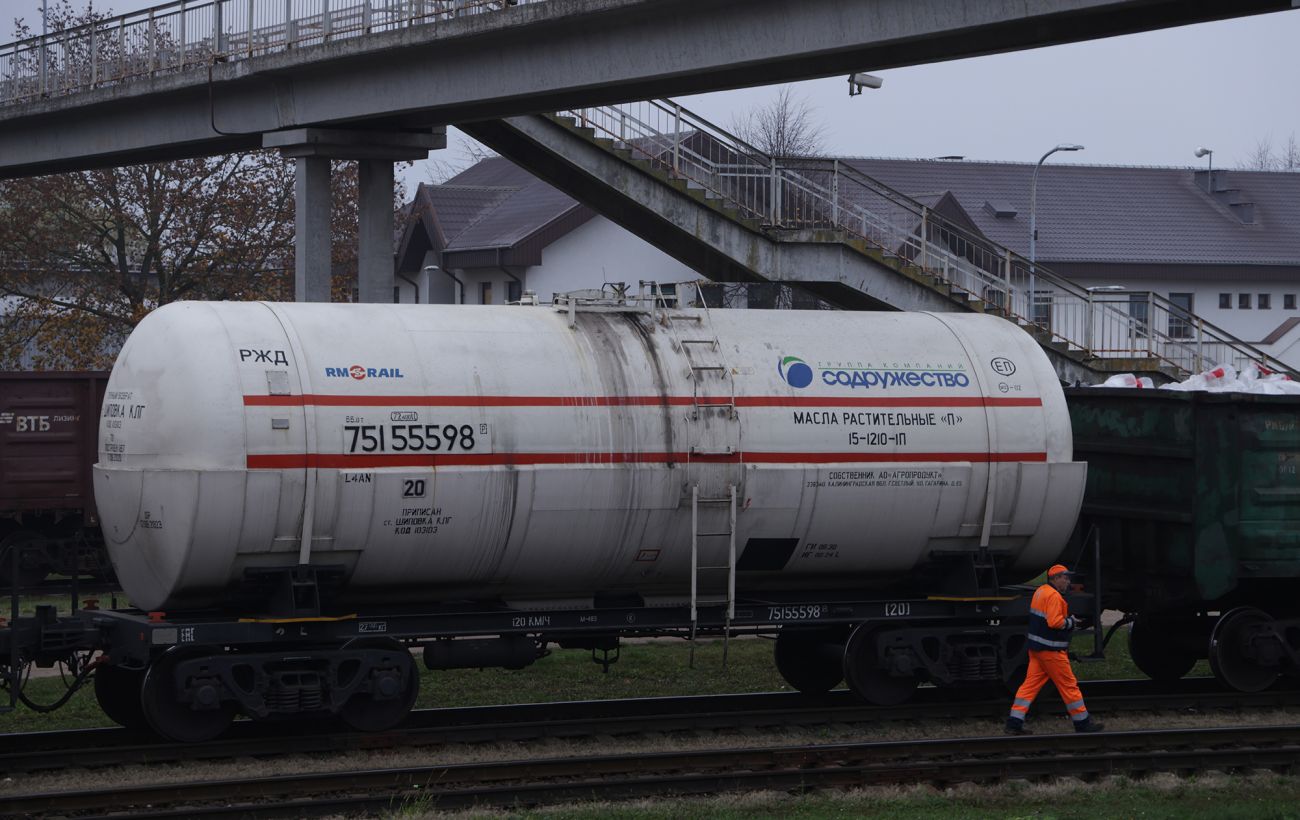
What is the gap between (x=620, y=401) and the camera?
13.3 meters

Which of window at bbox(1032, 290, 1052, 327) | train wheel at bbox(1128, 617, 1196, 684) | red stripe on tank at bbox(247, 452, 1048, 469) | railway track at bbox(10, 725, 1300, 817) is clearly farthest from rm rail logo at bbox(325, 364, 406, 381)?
window at bbox(1032, 290, 1052, 327)

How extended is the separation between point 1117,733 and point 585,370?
5.33m

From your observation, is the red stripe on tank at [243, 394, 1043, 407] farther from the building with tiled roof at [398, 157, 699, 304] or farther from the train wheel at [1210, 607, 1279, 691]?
the building with tiled roof at [398, 157, 699, 304]

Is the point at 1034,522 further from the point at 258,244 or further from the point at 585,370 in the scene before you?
the point at 258,244

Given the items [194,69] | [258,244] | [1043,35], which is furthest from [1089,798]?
[258,244]

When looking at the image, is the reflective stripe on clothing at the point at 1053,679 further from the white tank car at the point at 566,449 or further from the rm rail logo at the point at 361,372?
the rm rail logo at the point at 361,372

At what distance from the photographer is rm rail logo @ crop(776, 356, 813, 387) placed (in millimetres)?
13812

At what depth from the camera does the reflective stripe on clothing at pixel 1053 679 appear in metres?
13.4

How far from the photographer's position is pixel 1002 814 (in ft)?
36.5

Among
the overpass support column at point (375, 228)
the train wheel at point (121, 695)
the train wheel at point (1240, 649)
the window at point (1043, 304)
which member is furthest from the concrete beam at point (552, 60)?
the train wheel at point (121, 695)

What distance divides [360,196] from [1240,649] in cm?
1791

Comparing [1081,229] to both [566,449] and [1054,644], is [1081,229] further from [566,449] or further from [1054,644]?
[566,449]

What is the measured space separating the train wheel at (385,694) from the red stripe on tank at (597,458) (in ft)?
4.93

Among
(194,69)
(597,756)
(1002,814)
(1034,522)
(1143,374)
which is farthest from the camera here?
(194,69)
